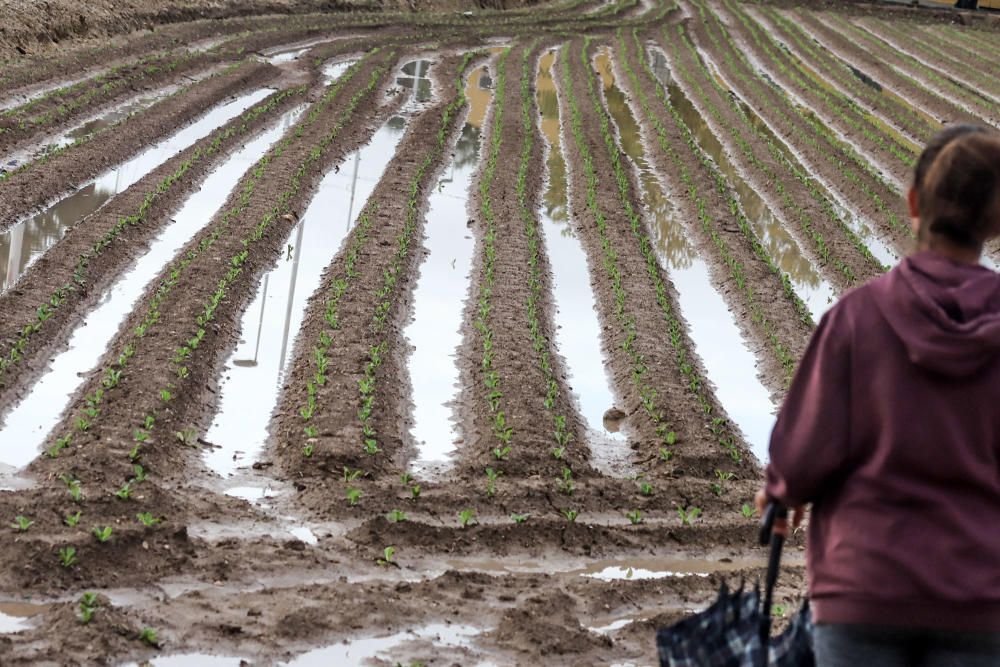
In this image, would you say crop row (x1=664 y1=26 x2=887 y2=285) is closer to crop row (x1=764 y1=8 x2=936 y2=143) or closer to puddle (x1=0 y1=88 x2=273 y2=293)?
crop row (x1=764 y1=8 x2=936 y2=143)

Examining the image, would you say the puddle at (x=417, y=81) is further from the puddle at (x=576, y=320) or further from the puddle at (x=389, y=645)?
the puddle at (x=389, y=645)

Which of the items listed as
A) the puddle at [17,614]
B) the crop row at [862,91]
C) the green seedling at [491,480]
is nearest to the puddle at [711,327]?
the green seedling at [491,480]

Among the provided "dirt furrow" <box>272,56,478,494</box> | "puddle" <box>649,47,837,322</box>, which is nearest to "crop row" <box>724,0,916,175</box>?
"puddle" <box>649,47,837,322</box>

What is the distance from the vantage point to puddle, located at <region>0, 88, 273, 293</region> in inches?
489

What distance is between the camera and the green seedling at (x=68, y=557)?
6285mm

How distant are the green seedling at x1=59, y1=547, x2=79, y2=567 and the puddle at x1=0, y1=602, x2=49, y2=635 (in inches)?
12.7

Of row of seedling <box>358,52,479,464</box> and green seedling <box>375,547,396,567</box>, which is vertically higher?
row of seedling <box>358,52,479,464</box>

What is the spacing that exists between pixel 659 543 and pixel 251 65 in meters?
18.6

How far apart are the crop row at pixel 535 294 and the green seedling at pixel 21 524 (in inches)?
140

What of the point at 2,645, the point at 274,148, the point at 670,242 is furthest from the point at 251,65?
the point at 2,645

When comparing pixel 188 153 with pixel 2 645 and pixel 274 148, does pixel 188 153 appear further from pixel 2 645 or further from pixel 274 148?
pixel 2 645

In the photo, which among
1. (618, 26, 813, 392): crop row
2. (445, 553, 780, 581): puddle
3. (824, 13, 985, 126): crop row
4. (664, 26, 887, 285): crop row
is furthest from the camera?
(824, 13, 985, 126): crop row

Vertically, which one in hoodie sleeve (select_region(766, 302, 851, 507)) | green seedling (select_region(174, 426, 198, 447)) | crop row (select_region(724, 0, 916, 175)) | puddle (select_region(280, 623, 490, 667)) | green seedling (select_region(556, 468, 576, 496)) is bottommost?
puddle (select_region(280, 623, 490, 667))

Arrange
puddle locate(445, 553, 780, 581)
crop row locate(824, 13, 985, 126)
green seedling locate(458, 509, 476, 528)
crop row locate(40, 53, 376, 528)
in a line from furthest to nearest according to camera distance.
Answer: crop row locate(824, 13, 985, 126) → crop row locate(40, 53, 376, 528) → green seedling locate(458, 509, 476, 528) → puddle locate(445, 553, 780, 581)
